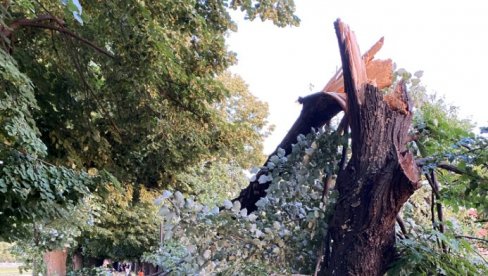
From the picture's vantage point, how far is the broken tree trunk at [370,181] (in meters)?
1.40

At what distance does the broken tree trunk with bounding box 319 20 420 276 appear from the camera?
140 centimetres

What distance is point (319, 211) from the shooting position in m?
1.61

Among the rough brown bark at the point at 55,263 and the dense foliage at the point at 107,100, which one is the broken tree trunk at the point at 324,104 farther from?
the rough brown bark at the point at 55,263

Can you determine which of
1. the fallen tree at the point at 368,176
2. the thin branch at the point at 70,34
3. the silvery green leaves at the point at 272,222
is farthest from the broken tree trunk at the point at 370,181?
the thin branch at the point at 70,34

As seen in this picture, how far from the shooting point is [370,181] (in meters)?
1.43

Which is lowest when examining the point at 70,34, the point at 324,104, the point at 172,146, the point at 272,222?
the point at 272,222

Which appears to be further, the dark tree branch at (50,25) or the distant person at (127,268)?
the distant person at (127,268)

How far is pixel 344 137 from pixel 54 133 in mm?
3555

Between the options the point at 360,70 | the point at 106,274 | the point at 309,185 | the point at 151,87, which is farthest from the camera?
the point at 106,274

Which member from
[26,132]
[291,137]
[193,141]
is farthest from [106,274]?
[291,137]

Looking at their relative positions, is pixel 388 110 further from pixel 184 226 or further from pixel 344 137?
pixel 184 226

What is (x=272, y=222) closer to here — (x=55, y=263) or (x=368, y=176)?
(x=368, y=176)

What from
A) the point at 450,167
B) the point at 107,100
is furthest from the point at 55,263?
the point at 450,167

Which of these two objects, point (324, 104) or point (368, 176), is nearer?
point (368, 176)
